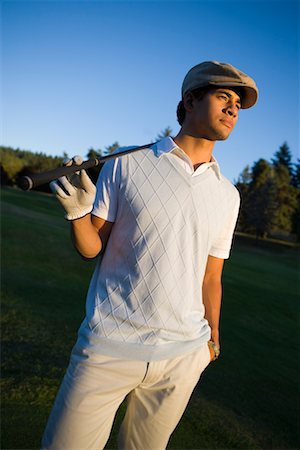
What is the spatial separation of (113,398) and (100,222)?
30.6 inches

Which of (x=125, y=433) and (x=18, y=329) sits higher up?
(x=125, y=433)

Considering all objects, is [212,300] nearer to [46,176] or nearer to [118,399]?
[118,399]

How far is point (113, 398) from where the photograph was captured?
5.96ft

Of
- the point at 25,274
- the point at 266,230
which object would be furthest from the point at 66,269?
the point at 266,230

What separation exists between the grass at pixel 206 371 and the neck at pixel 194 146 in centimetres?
203

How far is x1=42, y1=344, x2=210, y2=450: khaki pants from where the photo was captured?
5.76 feet

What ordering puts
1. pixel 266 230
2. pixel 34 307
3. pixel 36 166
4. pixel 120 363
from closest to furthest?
pixel 120 363, pixel 34 307, pixel 266 230, pixel 36 166

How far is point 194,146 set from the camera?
2139mm

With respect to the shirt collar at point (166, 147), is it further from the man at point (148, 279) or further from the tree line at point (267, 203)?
the tree line at point (267, 203)

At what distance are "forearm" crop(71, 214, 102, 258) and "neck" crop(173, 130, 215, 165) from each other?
0.64 meters

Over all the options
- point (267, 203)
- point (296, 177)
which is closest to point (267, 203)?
point (267, 203)

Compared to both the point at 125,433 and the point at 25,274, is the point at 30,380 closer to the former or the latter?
the point at 125,433

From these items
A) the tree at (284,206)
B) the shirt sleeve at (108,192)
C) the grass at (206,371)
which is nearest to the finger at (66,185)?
the shirt sleeve at (108,192)

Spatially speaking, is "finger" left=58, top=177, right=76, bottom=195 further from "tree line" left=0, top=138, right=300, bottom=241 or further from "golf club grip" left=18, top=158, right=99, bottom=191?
"tree line" left=0, top=138, right=300, bottom=241
